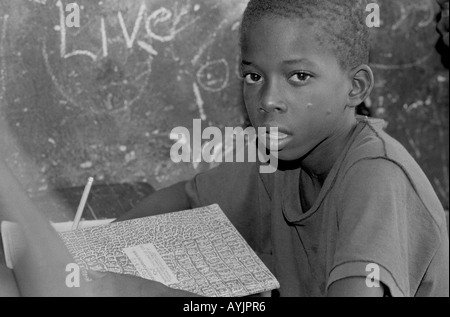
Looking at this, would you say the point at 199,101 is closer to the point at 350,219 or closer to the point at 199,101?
the point at 199,101

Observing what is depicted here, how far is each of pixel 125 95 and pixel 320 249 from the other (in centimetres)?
62

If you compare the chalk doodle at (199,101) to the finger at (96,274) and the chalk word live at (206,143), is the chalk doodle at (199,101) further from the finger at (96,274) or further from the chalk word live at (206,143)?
the finger at (96,274)

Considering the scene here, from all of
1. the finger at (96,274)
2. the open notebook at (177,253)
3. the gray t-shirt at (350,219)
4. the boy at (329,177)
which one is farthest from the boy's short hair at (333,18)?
the finger at (96,274)

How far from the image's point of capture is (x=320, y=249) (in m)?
1.09

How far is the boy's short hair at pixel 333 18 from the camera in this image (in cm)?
101

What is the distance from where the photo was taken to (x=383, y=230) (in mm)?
874

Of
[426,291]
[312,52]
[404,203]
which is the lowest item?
[426,291]

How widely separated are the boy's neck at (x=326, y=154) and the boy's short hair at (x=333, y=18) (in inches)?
3.9

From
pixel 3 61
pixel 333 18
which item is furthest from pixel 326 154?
pixel 3 61

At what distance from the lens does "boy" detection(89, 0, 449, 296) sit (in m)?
0.87

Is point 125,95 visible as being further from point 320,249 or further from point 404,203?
point 404,203

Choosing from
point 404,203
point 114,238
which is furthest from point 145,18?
point 404,203

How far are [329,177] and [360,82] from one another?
0.50 ft

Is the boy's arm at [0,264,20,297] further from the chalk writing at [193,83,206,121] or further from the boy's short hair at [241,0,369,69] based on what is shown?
the chalk writing at [193,83,206,121]
